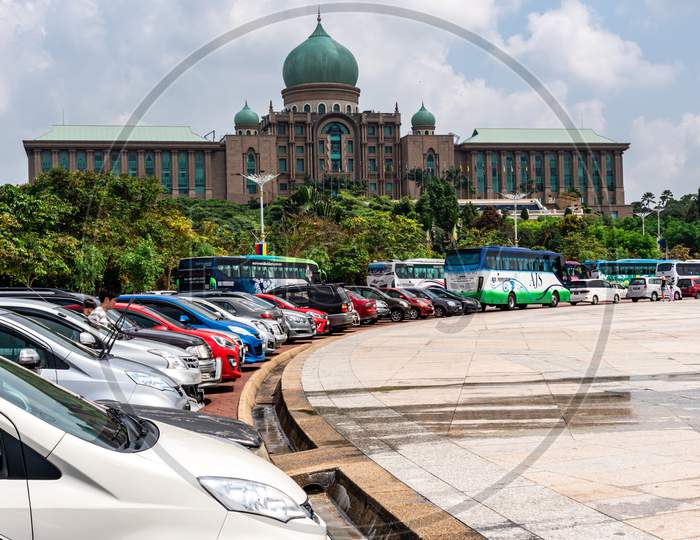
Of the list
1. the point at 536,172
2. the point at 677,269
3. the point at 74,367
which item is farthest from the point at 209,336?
the point at 536,172

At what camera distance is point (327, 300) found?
2930cm

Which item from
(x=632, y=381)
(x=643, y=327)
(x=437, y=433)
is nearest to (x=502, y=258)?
(x=643, y=327)

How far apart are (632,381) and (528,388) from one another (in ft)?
5.85

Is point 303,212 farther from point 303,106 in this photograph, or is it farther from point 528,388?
point 303,106

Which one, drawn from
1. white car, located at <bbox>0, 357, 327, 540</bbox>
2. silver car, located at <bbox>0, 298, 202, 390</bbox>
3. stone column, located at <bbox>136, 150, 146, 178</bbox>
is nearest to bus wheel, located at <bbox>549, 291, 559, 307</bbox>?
silver car, located at <bbox>0, 298, 202, 390</bbox>

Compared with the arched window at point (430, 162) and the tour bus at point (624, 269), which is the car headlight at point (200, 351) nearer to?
the tour bus at point (624, 269)

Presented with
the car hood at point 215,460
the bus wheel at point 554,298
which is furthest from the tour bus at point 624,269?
the car hood at point 215,460

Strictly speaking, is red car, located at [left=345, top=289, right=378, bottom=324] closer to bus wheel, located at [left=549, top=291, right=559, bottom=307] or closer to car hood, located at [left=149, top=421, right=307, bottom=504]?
bus wheel, located at [left=549, top=291, right=559, bottom=307]

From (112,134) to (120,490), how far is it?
5800 inches

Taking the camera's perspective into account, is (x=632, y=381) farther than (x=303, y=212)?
No

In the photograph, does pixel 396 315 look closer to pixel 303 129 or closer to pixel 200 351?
pixel 200 351

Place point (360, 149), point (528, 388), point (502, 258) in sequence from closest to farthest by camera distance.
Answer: point (528, 388)
point (502, 258)
point (360, 149)

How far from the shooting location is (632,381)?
13188mm

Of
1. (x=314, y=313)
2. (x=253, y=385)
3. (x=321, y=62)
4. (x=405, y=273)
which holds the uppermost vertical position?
(x=321, y=62)
